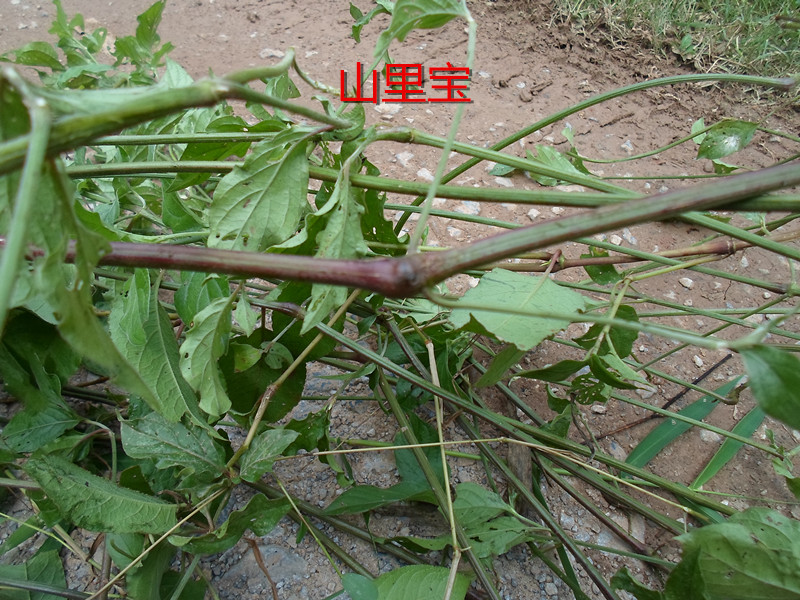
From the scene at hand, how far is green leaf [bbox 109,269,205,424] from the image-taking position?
656 millimetres

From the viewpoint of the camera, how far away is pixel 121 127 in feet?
1.06

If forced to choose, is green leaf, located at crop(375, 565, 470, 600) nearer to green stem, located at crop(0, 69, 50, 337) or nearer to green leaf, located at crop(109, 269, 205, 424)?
green leaf, located at crop(109, 269, 205, 424)

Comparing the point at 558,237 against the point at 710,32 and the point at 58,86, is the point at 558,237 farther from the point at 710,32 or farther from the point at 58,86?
the point at 710,32

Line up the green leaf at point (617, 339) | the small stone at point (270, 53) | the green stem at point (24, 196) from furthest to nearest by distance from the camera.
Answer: the small stone at point (270, 53)
the green leaf at point (617, 339)
the green stem at point (24, 196)

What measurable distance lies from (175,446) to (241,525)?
13cm

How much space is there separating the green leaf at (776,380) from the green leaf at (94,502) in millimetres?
662

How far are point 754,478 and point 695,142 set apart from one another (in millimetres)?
994

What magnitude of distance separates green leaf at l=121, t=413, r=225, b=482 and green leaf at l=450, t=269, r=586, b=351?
0.37 meters

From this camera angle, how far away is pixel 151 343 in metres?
0.72

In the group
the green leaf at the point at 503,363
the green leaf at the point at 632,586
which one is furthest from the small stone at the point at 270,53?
the green leaf at the point at 632,586

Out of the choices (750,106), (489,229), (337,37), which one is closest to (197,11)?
(337,37)

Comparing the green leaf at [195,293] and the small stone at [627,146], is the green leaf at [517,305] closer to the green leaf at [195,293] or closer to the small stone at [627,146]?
the green leaf at [195,293]

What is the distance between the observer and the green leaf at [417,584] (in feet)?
2.13

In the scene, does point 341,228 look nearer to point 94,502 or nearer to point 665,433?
point 94,502
